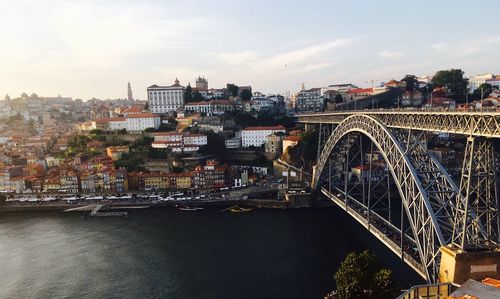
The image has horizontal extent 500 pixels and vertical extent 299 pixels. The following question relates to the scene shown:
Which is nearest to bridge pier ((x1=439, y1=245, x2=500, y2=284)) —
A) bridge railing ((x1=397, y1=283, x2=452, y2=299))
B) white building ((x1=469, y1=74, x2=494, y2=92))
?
bridge railing ((x1=397, y1=283, x2=452, y2=299))

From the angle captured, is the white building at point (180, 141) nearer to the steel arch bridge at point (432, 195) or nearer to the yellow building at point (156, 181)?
the yellow building at point (156, 181)

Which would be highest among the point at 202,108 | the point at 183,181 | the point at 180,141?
the point at 202,108

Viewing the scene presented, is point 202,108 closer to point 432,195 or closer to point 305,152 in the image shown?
point 305,152

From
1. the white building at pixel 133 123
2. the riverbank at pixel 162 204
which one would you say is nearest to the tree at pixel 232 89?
the white building at pixel 133 123

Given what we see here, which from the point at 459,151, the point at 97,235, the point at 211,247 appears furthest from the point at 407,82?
the point at 97,235

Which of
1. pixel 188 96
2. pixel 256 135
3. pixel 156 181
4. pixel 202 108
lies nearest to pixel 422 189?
pixel 156 181
